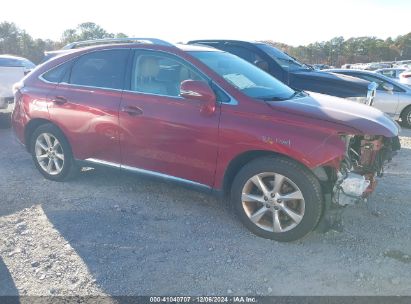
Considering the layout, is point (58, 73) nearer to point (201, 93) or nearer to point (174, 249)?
point (201, 93)

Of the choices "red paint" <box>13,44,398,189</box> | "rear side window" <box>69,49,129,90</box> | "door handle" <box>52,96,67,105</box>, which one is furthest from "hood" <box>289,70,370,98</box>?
"door handle" <box>52,96,67,105</box>

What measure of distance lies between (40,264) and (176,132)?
5.57 feet

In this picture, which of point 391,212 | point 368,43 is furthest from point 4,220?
point 368,43

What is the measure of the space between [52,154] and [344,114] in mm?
3556

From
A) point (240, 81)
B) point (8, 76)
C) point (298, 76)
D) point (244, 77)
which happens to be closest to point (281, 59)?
point (298, 76)

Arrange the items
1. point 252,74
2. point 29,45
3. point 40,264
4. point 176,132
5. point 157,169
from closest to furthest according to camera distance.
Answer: point 40,264, point 176,132, point 157,169, point 252,74, point 29,45

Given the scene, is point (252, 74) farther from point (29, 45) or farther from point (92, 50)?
point (29, 45)

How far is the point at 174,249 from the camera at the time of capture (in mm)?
3479

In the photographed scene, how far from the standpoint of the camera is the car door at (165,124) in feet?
12.5

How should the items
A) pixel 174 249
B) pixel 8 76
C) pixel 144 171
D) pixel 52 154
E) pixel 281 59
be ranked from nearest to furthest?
pixel 174 249, pixel 144 171, pixel 52 154, pixel 281 59, pixel 8 76

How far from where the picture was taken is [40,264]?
10.6 feet

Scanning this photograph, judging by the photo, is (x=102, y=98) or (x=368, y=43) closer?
(x=102, y=98)

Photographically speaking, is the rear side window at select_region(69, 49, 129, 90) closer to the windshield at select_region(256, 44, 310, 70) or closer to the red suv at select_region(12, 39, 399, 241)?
the red suv at select_region(12, 39, 399, 241)

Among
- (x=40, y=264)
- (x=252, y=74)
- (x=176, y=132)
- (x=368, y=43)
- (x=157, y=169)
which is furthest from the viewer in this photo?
(x=368, y=43)
